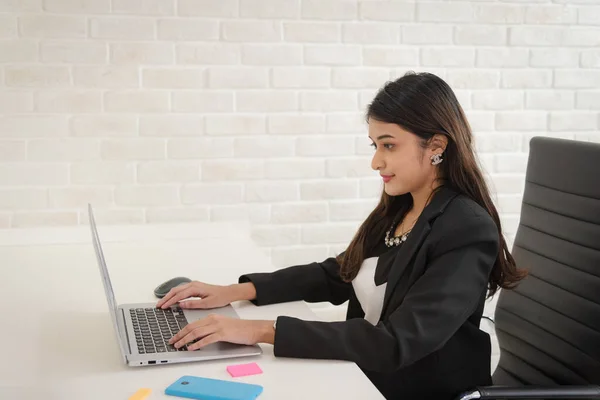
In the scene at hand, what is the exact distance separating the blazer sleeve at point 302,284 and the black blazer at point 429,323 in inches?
10.8

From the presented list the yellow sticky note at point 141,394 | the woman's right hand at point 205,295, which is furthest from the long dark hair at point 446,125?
the yellow sticky note at point 141,394

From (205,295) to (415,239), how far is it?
0.51 metres

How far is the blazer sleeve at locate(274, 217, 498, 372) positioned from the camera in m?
1.50

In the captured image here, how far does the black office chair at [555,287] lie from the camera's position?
175cm

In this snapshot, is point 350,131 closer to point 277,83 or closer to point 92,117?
point 277,83

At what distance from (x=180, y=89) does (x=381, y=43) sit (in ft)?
2.46

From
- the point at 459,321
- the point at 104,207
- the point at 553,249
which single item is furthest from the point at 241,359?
the point at 104,207

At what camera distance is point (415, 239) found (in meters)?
1.72

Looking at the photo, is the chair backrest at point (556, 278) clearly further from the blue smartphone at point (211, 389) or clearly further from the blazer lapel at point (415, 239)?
the blue smartphone at point (211, 389)

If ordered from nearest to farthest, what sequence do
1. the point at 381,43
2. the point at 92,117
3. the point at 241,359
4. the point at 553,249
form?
1. the point at 241,359
2. the point at 553,249
3. the point at 92,117
4. the point at 381,43

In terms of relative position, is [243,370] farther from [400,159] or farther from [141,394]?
[400,159]

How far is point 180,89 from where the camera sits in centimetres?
281

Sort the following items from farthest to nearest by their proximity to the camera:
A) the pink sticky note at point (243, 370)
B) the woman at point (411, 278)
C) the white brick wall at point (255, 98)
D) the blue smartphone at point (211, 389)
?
the white brick wall at point (255, 98) → the woman at point (411, 278) → the pink sticky note at point (243, 370) → the blue smartphone at point (211, 389)

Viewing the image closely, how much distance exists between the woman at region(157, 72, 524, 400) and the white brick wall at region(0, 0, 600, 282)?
97 centimetres
